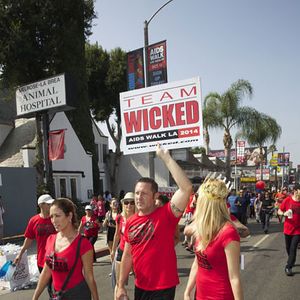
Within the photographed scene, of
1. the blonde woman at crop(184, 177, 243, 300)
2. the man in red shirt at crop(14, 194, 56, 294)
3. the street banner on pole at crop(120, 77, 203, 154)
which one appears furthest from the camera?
the street banner on pole at crop(120, 77, 203, 154)

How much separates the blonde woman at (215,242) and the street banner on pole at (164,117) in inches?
146

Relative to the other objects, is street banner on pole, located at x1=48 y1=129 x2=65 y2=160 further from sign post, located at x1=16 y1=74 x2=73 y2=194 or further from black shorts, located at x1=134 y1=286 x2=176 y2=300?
black shorts, located at x1=134 y1=286 x2=176 y2=300

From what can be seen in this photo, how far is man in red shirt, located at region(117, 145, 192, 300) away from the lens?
10.3 feet

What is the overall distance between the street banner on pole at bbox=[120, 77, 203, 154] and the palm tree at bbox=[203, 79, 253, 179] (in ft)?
68.0

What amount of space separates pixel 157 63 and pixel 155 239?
9680 mm

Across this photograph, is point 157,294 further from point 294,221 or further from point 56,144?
point 56,144

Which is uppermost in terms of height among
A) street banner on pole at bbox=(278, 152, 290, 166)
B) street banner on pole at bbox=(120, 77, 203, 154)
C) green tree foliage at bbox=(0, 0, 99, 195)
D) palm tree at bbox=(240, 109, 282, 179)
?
green tree foliage at bbox=(0, 0, 99, 195)

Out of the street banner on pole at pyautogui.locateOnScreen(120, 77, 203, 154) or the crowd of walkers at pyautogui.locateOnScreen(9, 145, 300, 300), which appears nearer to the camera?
the crowd of walkers at pyautogui.locateOnScreen(9, 145, 300, 300)

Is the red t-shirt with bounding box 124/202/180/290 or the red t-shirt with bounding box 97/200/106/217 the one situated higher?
the red t-shirt with bounding box 124/202/180/290

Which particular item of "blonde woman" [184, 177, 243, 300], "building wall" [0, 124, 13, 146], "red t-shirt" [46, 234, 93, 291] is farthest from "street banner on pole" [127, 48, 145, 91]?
"building wall" [0, 124, 13, 146]

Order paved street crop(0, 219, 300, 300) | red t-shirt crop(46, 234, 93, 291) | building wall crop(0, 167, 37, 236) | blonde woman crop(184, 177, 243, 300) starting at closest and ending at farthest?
1. blonde woman crop(184, 177, 243, 300)
2. red t-shirt crop(46, 234, 93, 291)
3. paved street crop(0, 219, 300, 300)
4. building wall crop(0, 167, 37, 236)

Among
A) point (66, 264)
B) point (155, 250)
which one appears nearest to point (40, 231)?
point (66, 264)

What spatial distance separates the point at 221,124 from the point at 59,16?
14.0 meters

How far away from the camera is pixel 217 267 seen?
9.04 feet
